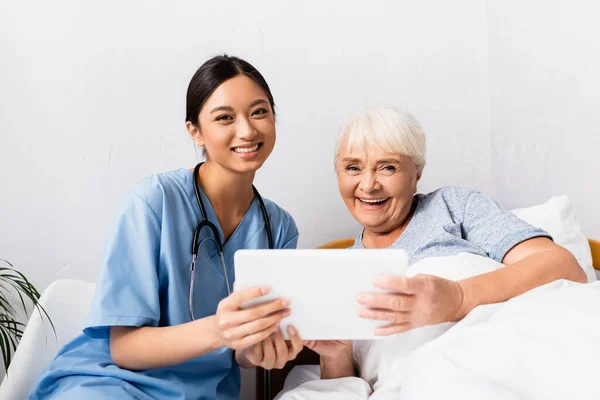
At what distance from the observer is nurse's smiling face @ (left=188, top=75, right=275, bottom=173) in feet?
4.33

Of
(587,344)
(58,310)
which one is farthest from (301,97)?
(587,344)

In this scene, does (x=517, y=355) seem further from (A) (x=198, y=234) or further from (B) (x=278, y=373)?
(B) (x=278, y=373)

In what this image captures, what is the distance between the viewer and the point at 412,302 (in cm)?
104

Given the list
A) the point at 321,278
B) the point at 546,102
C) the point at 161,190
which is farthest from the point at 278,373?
the point at 546,102

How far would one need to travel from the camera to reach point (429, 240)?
1430mm

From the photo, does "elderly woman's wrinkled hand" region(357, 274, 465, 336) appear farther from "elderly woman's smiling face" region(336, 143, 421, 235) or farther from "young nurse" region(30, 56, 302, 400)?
"elderly woman's smiling face" region(336, 143, 421, 235)

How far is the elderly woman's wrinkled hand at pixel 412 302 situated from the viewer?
0.98 meters

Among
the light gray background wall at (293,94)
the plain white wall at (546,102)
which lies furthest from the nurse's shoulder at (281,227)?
the plain white wall at (546,102)

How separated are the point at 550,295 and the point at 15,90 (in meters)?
1.52

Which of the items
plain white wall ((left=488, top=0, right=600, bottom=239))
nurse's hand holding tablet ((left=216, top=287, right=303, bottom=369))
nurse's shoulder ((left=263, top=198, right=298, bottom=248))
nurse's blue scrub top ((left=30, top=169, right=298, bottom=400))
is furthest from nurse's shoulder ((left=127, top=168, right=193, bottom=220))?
plain white wall ((left=488, top=0, right=600, bottom=239))

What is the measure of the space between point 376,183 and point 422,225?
16 centimetres

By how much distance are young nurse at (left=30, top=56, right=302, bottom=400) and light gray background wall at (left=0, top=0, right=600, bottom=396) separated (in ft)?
1.72

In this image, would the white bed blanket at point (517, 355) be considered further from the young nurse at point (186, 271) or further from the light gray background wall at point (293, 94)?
the light gray background wall at point (293, 94)

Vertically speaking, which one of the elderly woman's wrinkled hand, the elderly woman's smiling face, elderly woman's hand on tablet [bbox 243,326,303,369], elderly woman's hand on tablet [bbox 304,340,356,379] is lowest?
elderly woman's hand on tablet [bbox 304,340,356,379]
